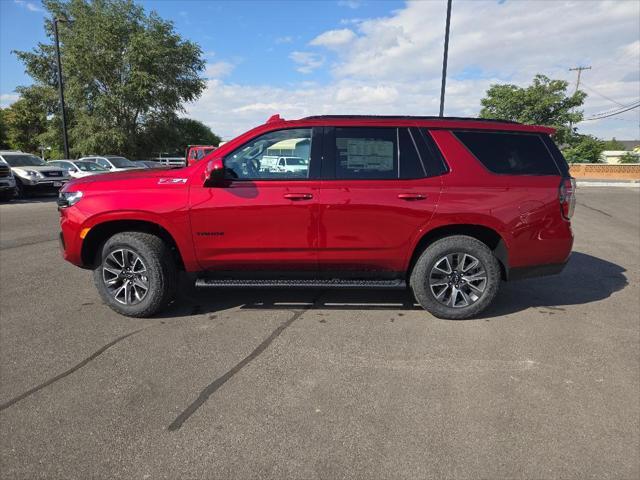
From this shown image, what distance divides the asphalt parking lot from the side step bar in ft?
1.17

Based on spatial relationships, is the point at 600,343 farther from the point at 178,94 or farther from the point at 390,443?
the point at 178,94

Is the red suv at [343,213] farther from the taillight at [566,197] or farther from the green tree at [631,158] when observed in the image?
the green tree at [631,158]

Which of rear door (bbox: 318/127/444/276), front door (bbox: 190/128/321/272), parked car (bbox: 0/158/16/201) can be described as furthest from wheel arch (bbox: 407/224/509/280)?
parked car (bbox: 0/158/16/201)

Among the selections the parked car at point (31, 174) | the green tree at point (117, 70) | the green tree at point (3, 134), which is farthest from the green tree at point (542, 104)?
the green tree at point (3, 134)

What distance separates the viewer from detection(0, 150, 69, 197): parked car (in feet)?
55.3

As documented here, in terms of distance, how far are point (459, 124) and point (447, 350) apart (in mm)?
2198

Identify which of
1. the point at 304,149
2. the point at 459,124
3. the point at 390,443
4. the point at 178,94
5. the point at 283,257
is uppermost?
the point at 178,94

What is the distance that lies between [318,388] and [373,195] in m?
1.85

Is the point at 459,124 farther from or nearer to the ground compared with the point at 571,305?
farther from the ground

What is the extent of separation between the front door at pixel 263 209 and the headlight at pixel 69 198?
1151 millimetres

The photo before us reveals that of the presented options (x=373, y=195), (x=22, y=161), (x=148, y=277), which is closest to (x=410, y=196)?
(x=373, y=195)

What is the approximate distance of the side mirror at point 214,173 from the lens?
13.2 feet

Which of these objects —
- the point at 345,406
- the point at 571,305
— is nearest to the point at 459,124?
the point at 571,305

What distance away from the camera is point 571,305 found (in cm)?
486
